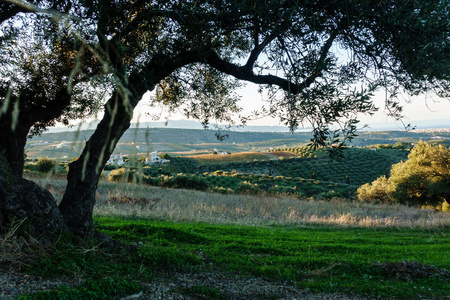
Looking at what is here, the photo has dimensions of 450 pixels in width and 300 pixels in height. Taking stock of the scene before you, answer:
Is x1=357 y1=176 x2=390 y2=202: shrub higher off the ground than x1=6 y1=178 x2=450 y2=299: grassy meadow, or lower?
lower

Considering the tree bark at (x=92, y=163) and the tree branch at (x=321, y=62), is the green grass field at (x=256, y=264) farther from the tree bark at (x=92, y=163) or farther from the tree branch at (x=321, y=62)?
the tree branch at (x=321, y=62)

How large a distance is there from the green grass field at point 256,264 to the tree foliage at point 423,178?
25.5 m

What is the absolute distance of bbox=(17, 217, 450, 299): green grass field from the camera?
16.4 feet

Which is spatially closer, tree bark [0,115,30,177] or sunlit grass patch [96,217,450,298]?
sunlit grass patch [96,217,450,298]

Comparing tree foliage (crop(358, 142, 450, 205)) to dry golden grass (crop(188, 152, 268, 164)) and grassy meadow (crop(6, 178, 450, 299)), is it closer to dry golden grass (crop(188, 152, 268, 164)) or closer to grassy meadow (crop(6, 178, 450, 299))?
grassy meadow (crop(6, 178, 450, 299))

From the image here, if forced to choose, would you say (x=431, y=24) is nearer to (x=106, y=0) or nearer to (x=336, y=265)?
(x=336, y=265)

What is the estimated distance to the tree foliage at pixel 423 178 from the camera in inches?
1226

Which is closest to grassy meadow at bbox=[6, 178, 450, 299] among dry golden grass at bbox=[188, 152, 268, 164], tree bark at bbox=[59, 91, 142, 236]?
tree bark at bbox=[59, 91, 142, 236]

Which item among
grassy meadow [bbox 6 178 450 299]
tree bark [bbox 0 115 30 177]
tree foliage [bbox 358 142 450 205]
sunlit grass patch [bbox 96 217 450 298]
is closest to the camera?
grassy meadow [bbox 6 178 450 299]

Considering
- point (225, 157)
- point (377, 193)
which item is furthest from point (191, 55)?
point (225, 157)

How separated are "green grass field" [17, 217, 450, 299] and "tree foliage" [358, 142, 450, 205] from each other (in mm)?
25503

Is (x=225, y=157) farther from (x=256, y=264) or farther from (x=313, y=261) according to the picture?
(x=256, y=264)

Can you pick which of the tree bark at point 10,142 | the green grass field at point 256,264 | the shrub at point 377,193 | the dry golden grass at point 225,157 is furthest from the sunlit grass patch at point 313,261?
the dry golden grass at point 225,157

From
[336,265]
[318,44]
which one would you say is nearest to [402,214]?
[336,265]
